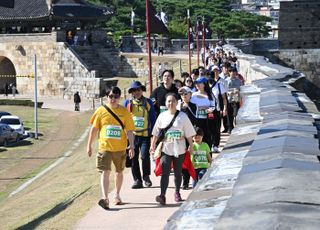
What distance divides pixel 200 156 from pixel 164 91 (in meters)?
1.47

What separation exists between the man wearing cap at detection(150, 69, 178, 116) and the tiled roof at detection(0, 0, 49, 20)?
150ft

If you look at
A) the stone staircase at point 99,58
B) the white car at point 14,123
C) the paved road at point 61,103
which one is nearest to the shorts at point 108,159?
the white car at point 14,123

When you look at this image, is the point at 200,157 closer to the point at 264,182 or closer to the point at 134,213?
the point at 134,213

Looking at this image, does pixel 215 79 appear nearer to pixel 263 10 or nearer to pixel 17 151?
pixel 17 151

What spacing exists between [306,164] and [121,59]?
5254 centimetres

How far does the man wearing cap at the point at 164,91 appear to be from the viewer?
40.6 ft

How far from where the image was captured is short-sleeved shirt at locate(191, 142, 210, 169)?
1168 cm

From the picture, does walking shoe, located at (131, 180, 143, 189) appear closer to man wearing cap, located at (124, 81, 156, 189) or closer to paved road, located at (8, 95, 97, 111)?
man wearing cap, located at (124, 81, 156, 189)

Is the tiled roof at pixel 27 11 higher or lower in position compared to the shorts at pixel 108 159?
higher

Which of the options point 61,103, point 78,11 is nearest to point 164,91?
point 61,103

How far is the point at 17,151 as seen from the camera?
30.5 m

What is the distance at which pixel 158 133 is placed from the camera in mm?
10570

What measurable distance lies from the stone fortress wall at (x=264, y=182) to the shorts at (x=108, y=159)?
7.03 feet

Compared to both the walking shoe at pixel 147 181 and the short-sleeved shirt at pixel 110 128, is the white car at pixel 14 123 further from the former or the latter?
the short-sleeved shirt at pixel 110 128
